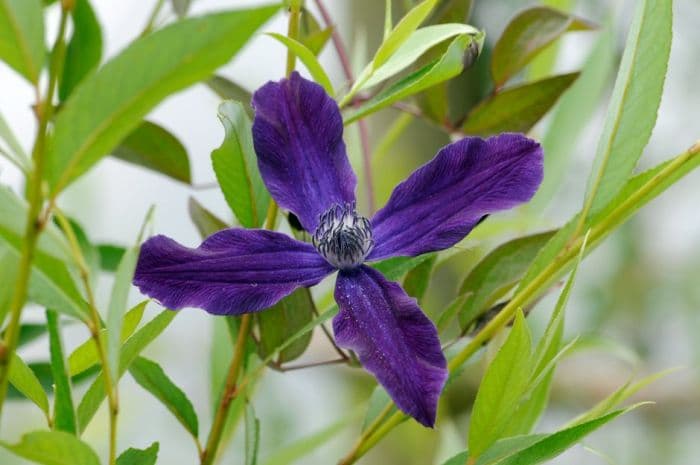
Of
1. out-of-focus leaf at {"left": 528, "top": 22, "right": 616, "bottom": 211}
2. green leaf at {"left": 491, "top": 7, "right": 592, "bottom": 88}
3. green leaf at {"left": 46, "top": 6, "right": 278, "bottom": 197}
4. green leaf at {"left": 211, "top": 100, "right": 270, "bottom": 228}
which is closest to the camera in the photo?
green leaf at {"left": 46, "top": 6, "right": 278, "bottom": 197}

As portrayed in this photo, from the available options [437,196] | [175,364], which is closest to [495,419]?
[437,196]

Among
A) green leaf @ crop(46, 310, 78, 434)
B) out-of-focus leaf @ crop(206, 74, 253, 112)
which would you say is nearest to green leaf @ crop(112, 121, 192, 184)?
out-of-focus leaf @ crop(206, 74, 253, 112)

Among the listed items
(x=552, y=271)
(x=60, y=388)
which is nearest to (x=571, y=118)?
(x=552, y=271)

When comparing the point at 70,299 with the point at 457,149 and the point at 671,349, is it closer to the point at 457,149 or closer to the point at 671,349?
the point at 457,149

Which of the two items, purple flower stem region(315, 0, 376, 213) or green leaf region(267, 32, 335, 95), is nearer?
green leaf region(267, 32, 335, 95)

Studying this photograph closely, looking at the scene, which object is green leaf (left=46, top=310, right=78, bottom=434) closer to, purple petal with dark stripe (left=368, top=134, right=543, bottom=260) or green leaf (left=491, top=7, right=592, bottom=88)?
purple petal with dark stripe (left=368, top=134, right=543, bottom=260)

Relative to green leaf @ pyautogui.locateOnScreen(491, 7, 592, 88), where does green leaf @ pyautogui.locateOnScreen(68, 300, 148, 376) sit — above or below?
below

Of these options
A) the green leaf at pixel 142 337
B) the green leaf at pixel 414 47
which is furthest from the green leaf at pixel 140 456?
the green leaf at pixel 414 47
